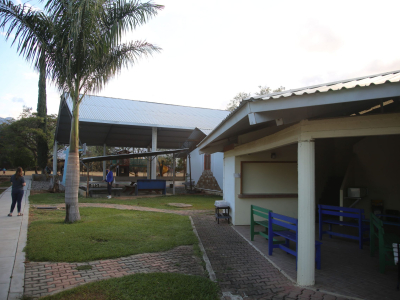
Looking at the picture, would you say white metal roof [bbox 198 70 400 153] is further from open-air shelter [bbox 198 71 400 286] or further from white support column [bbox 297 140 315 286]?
white support column [bbox 297 140 315 286]

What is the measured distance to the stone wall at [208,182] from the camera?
1942 cm

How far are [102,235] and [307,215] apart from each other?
4719mm

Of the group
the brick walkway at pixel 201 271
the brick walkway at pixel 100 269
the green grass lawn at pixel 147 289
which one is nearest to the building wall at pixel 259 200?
the brick walkway at pixel 201 271

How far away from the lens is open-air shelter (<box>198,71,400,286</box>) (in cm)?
379

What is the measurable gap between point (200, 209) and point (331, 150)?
5553 millimetres

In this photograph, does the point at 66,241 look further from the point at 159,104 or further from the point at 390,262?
the point at 159,104

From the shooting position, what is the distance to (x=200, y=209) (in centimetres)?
1209

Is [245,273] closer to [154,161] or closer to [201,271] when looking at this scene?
[201,271]

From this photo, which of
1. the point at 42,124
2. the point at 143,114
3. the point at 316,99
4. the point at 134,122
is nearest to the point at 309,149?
the point at 316,99

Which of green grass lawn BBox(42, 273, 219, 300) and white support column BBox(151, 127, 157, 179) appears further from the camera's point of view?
white support column BBox(151, 127, 157, 179)

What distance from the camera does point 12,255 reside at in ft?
17.5

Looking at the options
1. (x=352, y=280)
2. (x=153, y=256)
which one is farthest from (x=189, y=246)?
(x=352, y=280)

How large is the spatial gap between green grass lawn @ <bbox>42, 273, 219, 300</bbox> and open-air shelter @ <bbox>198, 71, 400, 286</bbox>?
4.89 ft

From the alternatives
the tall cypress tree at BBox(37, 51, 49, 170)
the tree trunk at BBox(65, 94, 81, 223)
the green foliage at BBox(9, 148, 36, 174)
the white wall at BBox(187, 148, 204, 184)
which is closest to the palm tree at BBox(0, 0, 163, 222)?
the tree trunk at BBox(65, 94, 81, 223)
